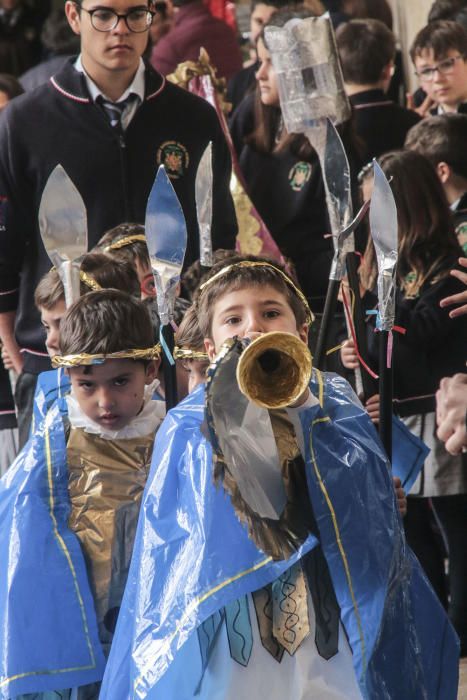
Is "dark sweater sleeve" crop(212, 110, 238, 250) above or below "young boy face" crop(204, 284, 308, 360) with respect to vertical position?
above

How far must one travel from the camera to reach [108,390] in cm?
384

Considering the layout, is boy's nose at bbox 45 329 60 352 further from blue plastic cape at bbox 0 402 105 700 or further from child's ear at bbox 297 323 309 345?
child's ear at bbox 297 323 309 345

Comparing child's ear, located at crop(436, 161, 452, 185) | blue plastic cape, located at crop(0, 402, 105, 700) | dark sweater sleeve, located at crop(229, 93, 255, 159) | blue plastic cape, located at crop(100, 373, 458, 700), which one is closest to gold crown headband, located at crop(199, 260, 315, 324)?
blue plastic cape, located at crop(100, 373, 458, 700)

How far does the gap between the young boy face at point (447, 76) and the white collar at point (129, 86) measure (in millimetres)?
1713

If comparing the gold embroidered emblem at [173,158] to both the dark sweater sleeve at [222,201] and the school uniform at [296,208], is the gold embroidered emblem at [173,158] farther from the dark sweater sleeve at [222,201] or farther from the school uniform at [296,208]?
the school uniform at [296,208]

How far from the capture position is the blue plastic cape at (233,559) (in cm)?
320

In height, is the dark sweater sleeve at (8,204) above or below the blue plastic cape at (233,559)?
above

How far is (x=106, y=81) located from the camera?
16.3 ft

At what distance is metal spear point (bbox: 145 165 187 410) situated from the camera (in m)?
3.75

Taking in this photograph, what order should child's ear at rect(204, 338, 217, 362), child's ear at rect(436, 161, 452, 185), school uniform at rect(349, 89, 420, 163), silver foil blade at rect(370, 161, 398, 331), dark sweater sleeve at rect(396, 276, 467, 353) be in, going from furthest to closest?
1. school uniform at rect(349, 89, 420, 163)
2. child's ear at rect(436, 161, 452, 185)
3. dark sweater sleeve at rect(396, 276, 467, 353)
4. silver foil blade at rect(370, 161, 398, 331)
5. child's ear at rect(204, 338, 217, 362)

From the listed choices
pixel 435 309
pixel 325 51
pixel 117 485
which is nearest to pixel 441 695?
pixel 117 485

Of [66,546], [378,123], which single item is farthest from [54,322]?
[378,123]

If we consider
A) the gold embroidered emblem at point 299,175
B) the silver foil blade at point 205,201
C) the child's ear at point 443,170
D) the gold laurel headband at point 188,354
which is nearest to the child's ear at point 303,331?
the gold laurel headband at point 188,354

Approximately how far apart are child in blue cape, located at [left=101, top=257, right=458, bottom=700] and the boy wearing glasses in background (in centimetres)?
317
